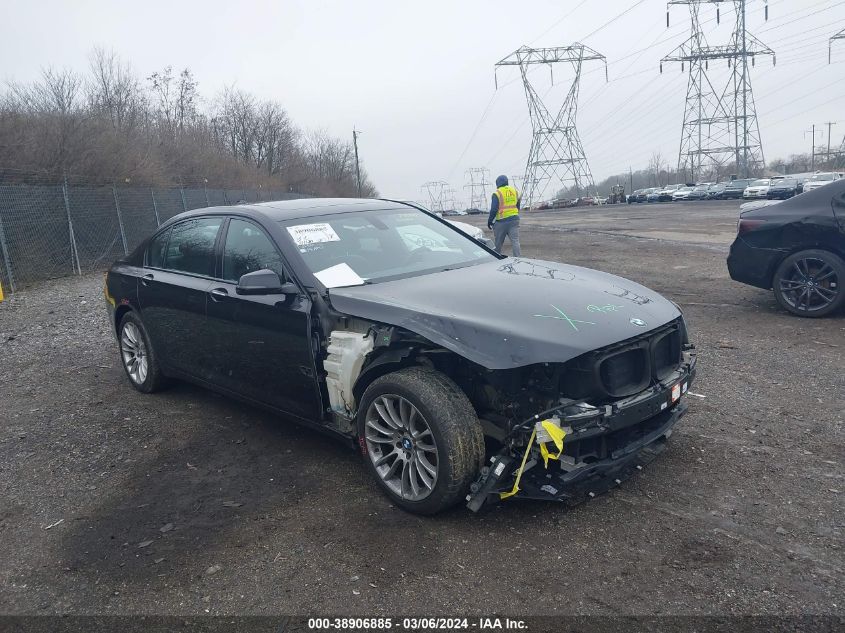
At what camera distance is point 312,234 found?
4348 millimetres

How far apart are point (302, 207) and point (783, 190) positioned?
37996mm

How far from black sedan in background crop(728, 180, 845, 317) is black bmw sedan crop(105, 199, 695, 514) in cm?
391

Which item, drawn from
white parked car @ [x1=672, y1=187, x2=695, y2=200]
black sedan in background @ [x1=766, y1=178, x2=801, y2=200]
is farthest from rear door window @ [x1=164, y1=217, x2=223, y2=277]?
white parked car @ [x1=672, y1=187, x2=695, y2=200]

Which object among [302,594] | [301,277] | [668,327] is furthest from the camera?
[301,277]

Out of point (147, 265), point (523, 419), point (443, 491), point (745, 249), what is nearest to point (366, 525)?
point (443, 491)

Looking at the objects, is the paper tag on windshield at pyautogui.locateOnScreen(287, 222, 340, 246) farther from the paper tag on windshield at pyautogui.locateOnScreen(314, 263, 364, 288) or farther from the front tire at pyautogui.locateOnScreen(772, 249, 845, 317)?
the front tire at pyautogui.locateOnScreen(772, 249, 845, 317)

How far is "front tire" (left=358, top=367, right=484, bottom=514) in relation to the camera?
3.17 meters

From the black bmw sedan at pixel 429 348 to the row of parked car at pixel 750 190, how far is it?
31.1 m

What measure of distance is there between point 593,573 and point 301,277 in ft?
7.59

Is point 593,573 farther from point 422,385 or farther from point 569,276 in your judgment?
point 569,276

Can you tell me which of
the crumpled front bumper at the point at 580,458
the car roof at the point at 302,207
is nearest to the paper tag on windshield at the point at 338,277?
the car roof at the point at 302,207

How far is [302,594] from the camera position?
9.34 ft

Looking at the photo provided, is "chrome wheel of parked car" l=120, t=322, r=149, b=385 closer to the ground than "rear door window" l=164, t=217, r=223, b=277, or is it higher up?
closer to the ground

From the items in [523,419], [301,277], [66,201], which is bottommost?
[523,419]
